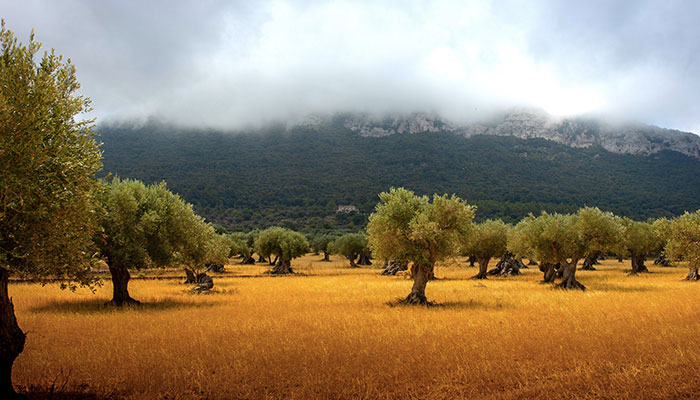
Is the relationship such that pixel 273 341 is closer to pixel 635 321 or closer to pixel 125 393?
pixel 125 393

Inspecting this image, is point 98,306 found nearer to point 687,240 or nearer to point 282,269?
point 282,269

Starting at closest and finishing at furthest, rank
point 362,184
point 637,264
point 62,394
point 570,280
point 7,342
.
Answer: point 7,342
point 62,394
point 570,280
point 637,264
point 362,184

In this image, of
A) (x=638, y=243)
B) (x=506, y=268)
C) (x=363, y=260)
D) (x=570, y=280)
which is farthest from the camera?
(x=363, y=260)

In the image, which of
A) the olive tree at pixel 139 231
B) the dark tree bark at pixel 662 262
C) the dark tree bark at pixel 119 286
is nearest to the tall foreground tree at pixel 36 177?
the olive tree at pixel 139 231

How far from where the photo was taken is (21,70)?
35.9 feet

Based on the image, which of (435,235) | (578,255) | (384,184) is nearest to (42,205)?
(435,235)

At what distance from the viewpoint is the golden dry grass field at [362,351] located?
1105 cm

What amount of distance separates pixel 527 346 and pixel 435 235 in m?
11.9

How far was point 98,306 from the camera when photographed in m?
25.4

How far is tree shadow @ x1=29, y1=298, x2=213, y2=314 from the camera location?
930 inches

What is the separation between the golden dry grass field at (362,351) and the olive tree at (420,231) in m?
3.65

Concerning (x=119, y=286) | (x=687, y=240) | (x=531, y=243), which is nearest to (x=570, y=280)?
(x=531, y=243)

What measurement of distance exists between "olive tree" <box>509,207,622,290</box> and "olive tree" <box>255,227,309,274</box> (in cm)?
3834

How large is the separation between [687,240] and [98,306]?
53152 mm
